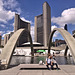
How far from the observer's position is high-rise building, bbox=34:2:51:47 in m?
130

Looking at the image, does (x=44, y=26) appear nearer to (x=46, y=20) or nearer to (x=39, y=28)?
(x=46, y=20)

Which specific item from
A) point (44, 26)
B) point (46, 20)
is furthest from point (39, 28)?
point (46, 20)

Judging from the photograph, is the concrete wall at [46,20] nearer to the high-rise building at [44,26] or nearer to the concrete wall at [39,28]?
the high-rise building at [44,26]

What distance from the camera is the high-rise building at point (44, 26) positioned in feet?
427

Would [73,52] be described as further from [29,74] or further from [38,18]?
[38,18]

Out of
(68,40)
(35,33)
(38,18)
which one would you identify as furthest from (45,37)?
(68,40)

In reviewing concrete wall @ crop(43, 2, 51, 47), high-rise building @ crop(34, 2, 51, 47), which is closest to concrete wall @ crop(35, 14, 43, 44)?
high-rise building @ crop(34, 2, 51, 47)

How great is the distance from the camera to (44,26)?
133m

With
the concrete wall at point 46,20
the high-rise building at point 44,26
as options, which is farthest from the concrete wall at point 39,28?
the concrete wall at point 46,20

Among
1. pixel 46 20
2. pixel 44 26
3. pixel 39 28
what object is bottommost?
pixel 44 26

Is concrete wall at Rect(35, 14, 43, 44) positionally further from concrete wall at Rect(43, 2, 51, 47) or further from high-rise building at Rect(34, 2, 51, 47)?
concrete wall at Rect(43, 2, 51, 47)

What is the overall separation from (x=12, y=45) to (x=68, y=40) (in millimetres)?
8160

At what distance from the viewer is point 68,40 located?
1407cm

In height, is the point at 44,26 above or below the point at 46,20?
below
